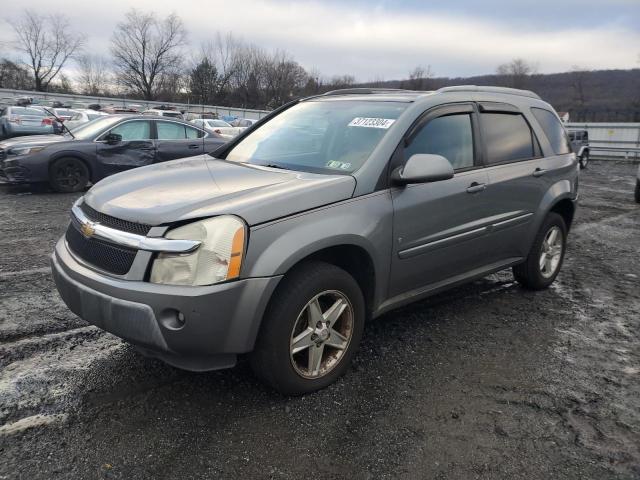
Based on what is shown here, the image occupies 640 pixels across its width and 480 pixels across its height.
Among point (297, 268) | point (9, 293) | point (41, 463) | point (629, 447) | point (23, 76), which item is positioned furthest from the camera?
point (23, 76)

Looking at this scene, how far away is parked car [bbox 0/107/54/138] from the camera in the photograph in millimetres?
13664

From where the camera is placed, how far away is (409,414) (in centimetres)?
280

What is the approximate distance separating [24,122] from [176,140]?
21.2ft

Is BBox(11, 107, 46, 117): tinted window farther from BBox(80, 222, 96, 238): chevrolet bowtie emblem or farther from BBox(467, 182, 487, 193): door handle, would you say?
BBox(467, 182, 487, 193): door handle

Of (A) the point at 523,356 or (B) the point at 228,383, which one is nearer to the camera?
(B) the point at 228,383

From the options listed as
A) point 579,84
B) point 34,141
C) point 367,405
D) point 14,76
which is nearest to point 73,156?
point 34,141

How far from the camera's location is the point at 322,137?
3.66 m

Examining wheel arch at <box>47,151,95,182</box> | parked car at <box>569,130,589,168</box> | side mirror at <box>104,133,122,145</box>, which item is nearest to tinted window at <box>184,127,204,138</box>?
side mirror at <box>104,133,122,145</box>

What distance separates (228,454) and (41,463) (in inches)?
32.9

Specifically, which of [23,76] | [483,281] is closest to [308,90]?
[23,76]

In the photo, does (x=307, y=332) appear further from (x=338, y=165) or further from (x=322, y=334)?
(x=338, y=165)

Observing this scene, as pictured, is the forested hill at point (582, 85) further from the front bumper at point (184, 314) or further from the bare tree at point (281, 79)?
the front bumper at point (184, 314)

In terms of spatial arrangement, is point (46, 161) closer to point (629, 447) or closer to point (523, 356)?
point (523, 356)

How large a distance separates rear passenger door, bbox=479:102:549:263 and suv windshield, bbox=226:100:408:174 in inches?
38.6
